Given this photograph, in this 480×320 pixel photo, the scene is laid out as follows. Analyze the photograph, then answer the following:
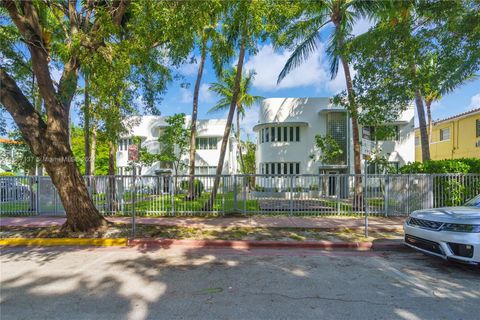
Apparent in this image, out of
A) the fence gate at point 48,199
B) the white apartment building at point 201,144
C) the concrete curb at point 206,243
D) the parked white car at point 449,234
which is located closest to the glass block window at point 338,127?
the white apartment building at point 201,144

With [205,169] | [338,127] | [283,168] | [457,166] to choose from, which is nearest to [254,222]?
[457,166]

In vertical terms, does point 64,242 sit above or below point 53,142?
below

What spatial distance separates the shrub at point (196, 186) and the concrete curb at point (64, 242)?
12.8 ft

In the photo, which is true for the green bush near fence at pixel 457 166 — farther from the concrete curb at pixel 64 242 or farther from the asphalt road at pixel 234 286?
the concrete curb at pixel 64 242

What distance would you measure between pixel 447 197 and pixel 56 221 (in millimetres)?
14422

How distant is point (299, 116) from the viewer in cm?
2094

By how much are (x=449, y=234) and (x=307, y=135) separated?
16.3 meters

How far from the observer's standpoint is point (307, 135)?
68.4 ft

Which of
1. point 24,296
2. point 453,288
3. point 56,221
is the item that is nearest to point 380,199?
point 453,288

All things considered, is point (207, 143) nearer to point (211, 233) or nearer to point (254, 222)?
point (254, 222)

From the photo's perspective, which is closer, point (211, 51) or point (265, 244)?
point (265, 244)

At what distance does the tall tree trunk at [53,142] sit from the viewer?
697cm

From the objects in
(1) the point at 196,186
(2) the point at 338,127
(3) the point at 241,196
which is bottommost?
(3) the point at 241,196

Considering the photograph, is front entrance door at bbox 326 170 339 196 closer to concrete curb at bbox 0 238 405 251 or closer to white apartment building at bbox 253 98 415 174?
concrete curb at bbox 0 238 405 251
